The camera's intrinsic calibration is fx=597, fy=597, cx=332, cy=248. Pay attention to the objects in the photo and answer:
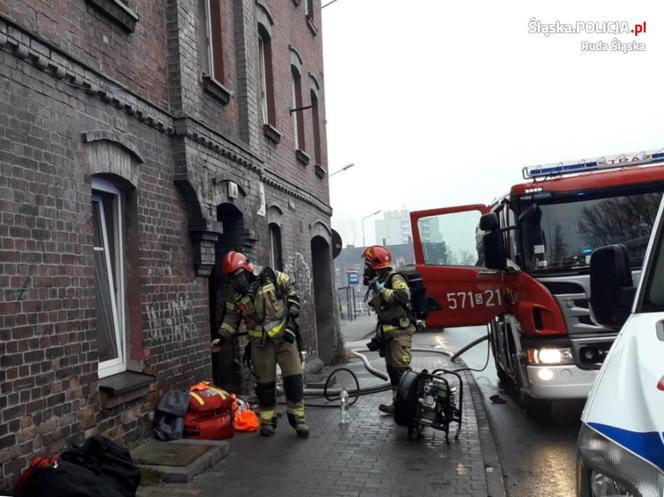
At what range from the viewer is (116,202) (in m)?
6.00

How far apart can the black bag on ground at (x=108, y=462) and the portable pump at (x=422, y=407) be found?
2.82 m

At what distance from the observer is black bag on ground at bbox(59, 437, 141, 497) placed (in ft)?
12.6

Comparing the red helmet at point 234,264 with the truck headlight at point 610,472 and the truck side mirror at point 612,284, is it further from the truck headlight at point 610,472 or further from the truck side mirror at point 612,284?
the truck headlight at point 610,472

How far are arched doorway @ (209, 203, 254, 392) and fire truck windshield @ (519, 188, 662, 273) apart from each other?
4.00 meters

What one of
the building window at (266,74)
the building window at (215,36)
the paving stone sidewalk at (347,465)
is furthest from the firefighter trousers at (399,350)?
the building window at (266,74)

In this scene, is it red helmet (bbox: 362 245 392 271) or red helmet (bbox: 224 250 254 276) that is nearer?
red helmet (bbox: 224 250 254 276)

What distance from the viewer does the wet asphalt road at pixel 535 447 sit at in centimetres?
504

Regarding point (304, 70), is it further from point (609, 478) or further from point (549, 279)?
point (609, 478)

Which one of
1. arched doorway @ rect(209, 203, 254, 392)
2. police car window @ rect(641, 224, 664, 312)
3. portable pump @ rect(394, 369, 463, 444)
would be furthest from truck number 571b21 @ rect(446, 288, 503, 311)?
police car window @ rect(641, 224, 664, 312)

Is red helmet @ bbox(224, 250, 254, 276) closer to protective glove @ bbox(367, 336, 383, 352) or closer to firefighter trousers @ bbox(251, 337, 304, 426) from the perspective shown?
firefighter trousers @ bbox(251, 337, 304, 426)

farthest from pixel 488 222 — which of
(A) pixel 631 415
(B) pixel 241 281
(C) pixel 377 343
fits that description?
(A) pixel 631 415

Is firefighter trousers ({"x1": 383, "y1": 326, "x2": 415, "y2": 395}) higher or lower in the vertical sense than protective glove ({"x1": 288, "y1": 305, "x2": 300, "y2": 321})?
lower

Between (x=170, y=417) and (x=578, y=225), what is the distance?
4820 mm

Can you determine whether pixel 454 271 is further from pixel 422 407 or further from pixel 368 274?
pixel 422 407
